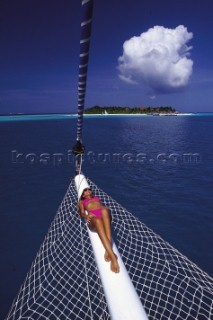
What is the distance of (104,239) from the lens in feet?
9.12

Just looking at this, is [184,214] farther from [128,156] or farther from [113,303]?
[128,156]

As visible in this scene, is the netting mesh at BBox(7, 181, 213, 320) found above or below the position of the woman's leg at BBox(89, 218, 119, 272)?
below

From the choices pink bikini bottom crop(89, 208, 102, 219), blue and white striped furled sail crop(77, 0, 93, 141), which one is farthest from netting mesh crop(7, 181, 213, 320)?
blue and white striped furled sail crop(77, 0, 93, 141)

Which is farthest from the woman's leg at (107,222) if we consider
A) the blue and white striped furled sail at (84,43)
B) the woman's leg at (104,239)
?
the blue and white striped furled sail at (84,43)

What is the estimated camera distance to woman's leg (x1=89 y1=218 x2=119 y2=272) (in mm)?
2417

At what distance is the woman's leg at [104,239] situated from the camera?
7.93 feet

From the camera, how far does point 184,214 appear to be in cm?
769

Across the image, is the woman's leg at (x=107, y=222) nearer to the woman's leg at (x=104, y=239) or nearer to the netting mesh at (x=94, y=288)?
the woman's leg at (x=104, y=239)

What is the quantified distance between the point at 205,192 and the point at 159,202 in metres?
2.28

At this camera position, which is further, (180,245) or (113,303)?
(180,245)

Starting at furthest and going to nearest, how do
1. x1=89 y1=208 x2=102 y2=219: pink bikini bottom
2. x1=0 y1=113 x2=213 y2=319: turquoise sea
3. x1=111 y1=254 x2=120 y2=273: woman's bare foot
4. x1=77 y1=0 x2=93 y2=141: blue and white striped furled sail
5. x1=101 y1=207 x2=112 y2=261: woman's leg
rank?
1. x1=0 y1=113 x2=213 y2=319: turquoise sea
2. x1=89 y1=208 x2=102 y2=219: pink bikini bottom
3. x1=101 y1=207 x2=112 y2=261: woman's leg
4. x1=111 y1=254 x2=120 y2=273: woman's bare foot
5. x1=77 y1=0 x2=93 y2=141: blue and white striped furled sail

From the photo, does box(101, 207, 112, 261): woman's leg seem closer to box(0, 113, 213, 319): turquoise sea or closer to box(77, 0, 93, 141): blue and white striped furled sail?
box(77, 0, 93, 141): blue and white striped furled sail

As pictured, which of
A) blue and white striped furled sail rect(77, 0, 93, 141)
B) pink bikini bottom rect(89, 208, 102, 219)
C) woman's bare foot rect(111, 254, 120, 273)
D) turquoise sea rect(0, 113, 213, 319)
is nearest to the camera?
blue and white striped furled sail rect(77, 0, 93, 141)

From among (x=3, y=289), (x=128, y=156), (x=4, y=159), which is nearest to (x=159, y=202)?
(x=3, y=289)
